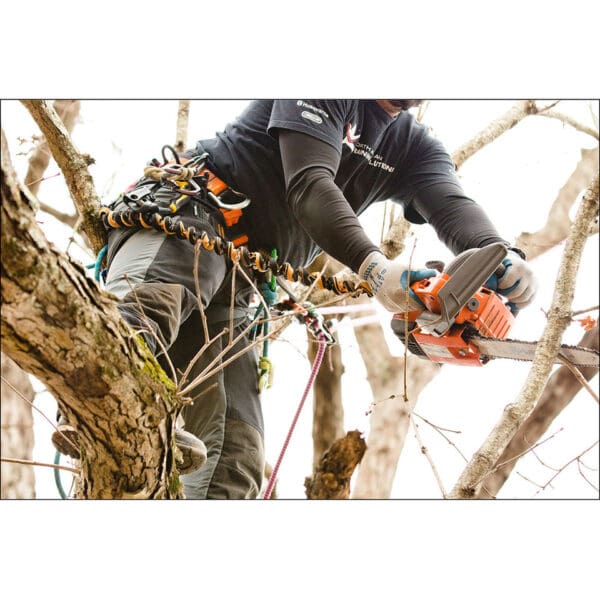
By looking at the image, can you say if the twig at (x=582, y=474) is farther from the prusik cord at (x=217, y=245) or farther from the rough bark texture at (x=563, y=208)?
the rough bark texture at (x=563, y=208)

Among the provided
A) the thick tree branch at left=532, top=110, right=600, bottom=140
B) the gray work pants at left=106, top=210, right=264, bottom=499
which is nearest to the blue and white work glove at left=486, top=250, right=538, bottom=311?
the gray work pants at left=106, top=210, right=264, bottom=499

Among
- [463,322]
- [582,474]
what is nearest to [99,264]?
[463,322]

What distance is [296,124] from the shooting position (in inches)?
61.6

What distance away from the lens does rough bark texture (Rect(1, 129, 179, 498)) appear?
31.4 inches

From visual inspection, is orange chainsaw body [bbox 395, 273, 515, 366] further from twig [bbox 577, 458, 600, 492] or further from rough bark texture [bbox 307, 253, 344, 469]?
rough bark texture [bbox 307, 253, 344, 469]

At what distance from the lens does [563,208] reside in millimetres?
3234

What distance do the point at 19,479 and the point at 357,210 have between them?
2677mm

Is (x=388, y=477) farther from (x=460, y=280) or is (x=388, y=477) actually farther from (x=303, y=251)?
(x=460, y=280)

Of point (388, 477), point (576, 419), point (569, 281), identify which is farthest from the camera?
point (388, 477)

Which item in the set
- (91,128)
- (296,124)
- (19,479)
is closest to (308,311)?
(296,124)

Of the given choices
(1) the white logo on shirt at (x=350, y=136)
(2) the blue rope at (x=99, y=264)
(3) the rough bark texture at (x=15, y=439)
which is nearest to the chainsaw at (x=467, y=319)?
(1) the white logo on shirt at (x=350, y=136)

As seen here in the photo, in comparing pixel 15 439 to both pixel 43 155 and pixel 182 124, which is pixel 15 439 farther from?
pixel 182 124

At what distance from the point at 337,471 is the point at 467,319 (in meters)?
0.91

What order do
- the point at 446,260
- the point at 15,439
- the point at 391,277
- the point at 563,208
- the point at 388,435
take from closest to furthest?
the point at 391,277
the point at 446,260
the point at 388,435
the point at 563,208
the point at 15,439
